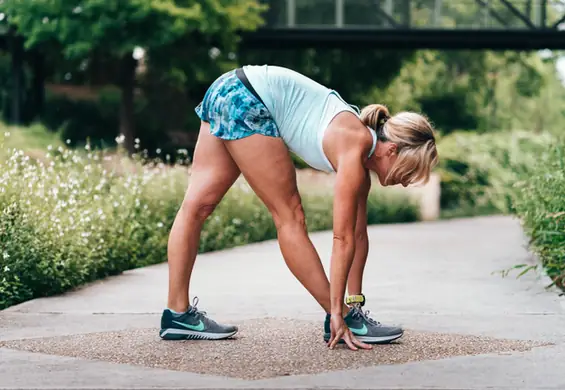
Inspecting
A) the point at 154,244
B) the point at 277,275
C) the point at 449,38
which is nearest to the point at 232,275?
the point at 277,275

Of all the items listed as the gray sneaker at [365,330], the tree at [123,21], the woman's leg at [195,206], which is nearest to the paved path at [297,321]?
the gray sneaker at [365,330]

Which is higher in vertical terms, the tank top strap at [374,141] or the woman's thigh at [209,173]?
the tank top strap at [374,141]

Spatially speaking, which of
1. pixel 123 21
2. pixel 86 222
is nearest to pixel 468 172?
pixel 123 21

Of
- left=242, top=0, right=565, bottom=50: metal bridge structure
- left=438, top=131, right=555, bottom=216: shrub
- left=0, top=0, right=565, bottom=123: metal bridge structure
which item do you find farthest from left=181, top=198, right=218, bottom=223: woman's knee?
left=0, top=0, right=565, bottom=123: metal bridge structure

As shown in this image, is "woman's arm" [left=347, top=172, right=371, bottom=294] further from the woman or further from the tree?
the tree

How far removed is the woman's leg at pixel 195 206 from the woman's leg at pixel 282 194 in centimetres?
22

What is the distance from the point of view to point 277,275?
1032 centimetres

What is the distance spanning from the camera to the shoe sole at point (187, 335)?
6.25m

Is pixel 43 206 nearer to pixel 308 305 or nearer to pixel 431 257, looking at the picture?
pixel 308 305

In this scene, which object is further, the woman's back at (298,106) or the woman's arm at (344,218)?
the woman's back at (298,106)

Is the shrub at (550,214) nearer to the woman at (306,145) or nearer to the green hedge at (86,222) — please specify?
the woman at (306,145)

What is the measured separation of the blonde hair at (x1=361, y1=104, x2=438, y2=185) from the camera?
6004 millimetres

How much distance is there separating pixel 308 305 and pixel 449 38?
21.9m

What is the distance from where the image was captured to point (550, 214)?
8.09m
